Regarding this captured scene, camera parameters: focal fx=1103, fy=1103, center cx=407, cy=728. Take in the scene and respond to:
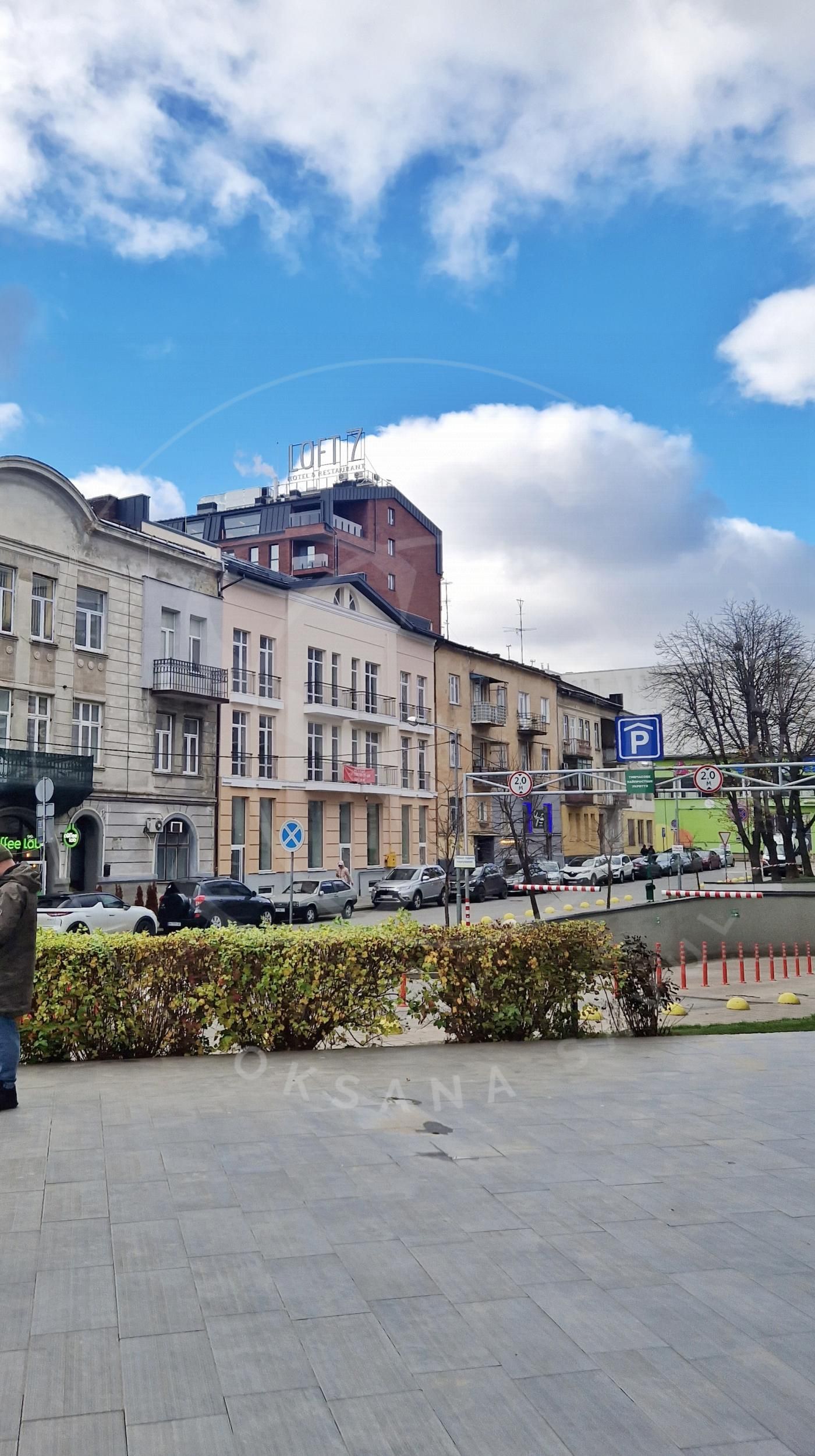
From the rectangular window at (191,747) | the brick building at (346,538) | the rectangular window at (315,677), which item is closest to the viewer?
the rectangular window at (191,747)

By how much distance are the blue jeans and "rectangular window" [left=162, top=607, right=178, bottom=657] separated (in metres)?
30.0

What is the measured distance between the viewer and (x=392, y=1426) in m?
3.49

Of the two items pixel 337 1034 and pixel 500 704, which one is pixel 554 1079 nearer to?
pixel 337 1034

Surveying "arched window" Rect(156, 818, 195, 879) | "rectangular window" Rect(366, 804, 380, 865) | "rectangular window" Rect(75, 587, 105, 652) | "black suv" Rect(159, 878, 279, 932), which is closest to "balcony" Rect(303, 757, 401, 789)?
"rectangular window" Rect(366, 804, 380, 865)

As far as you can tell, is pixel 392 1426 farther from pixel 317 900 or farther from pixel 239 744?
pixel 239 744

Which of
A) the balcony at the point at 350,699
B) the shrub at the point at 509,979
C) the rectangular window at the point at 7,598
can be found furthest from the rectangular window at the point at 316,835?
the shrub at the point at 509,979

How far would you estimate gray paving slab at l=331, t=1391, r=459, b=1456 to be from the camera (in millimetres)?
3359

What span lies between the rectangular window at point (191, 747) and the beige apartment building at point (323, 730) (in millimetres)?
1097

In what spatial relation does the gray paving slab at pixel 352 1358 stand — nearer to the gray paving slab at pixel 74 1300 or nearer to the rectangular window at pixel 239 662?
the gray paving slab at pixel 74 1300

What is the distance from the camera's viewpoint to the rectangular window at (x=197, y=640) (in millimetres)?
37991

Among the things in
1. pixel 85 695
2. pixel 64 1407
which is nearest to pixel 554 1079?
pixel 64 1407

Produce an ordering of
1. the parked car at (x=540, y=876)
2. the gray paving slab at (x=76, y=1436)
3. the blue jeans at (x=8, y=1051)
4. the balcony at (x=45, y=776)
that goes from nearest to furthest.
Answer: the gray paving slab at (x=76, y=1436)
the blue jeans at (x=8, y=1051)
the balcony at (x=45, y=776)
the parked car at (x=540, y=876)

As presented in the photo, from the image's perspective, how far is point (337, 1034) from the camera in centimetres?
1001

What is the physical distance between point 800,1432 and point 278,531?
60013mm
